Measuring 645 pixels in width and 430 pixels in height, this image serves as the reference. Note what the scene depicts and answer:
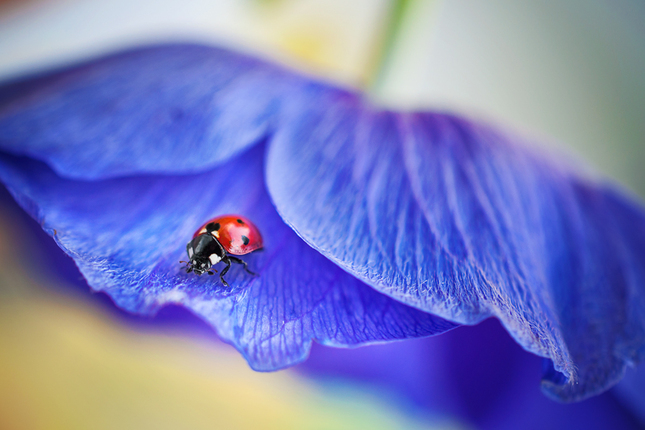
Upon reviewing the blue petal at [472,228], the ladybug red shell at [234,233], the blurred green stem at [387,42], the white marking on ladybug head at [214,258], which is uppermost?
the blurred green stem at [387,42]

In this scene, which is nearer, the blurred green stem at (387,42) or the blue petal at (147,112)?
the blue petal at (147,112)

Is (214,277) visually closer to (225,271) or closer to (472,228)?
(225,271)

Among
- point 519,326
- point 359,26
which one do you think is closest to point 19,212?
point 519,326

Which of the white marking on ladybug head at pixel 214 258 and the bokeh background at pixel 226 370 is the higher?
the white marking on ladybug head at pixel 214 258

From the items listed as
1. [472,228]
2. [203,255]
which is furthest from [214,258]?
[472,228]

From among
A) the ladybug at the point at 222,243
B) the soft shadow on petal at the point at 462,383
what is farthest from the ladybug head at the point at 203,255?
the soft shadow on petal at the point at 462,383

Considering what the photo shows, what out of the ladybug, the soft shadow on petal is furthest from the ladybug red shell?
the soft shadow on petal

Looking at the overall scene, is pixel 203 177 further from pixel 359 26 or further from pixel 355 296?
pixel 359 26

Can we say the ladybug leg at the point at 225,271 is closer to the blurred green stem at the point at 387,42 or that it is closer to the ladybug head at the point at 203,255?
the ladybug head at the point at 203,255
